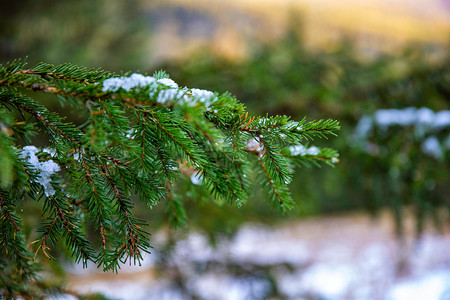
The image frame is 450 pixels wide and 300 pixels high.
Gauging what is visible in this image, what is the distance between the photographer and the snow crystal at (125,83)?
60 cm

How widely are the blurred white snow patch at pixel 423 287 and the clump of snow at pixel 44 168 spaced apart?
11.3 feet

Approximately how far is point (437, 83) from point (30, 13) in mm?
4122

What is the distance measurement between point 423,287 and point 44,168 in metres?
4.10

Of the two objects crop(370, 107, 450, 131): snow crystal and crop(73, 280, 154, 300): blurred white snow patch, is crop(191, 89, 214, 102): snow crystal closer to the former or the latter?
crop(370, 107, 450, 131): snow crystal

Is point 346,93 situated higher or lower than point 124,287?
higher

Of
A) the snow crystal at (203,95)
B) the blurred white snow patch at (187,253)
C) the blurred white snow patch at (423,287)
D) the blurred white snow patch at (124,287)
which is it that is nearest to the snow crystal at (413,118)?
the blurred white snow patch at (187,253)

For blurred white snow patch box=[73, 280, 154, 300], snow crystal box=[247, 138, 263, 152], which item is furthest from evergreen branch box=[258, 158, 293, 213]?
blurred white snow patch box=[73, 280, 154, 300]

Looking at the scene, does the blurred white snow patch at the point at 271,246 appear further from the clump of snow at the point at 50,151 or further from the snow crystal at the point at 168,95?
the snow crystal at the point at 168,95

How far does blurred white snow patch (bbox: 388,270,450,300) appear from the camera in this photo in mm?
3254

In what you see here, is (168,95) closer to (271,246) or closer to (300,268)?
(300,268)

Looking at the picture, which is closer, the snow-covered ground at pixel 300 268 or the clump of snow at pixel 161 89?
the clump of snow at pixel 161 89

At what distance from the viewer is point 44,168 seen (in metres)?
0.66

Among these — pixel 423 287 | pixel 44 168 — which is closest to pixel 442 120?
pixel 44 168

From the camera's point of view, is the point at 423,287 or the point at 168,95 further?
the point at 423,287
